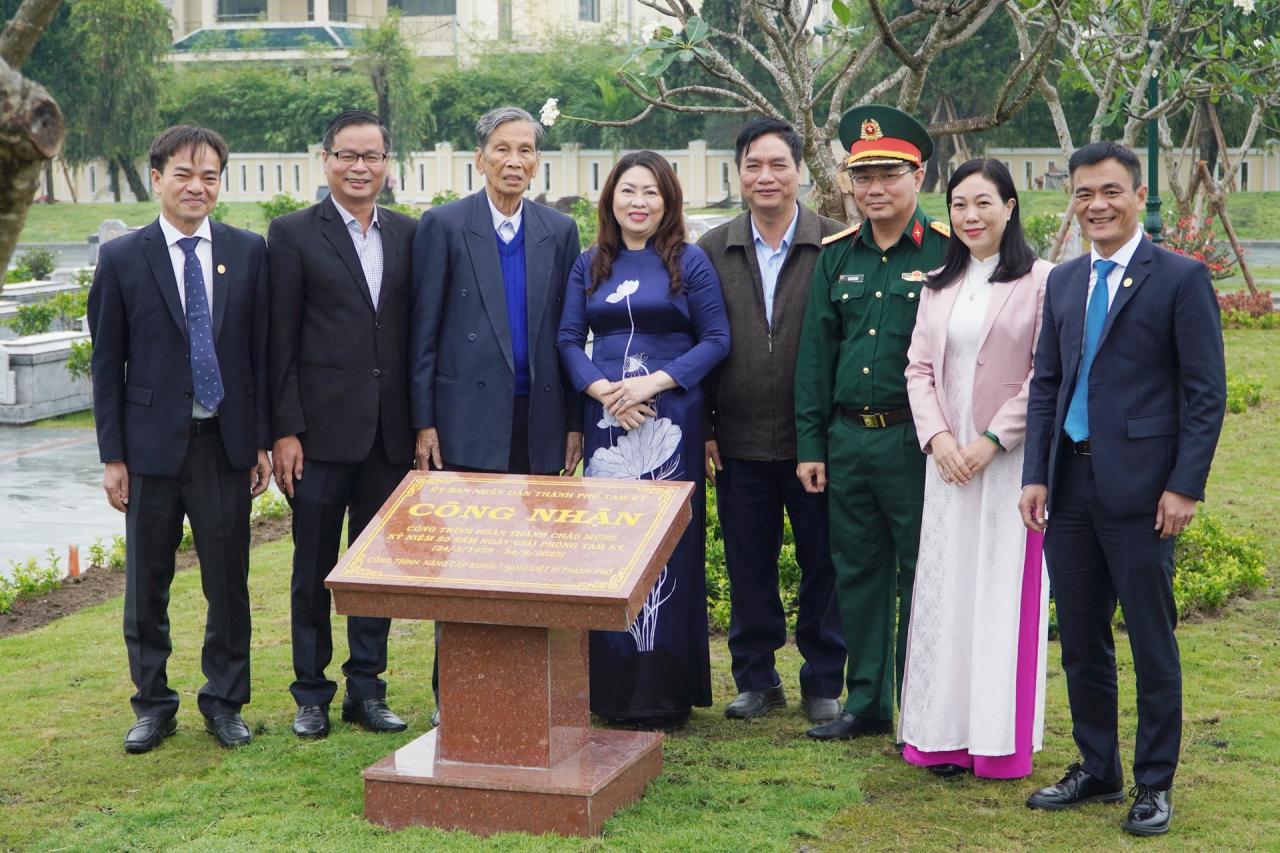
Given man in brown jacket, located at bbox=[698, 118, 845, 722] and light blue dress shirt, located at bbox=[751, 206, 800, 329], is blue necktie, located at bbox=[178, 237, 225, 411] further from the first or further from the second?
light blue dress shirt, located at bbox=[751, 206, 800, 329]

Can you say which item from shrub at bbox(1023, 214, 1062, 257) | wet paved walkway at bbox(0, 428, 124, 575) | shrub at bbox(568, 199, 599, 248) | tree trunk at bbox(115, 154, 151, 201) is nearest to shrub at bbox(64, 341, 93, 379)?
wet paved walkway at bbox(0, 428, 124, 575)

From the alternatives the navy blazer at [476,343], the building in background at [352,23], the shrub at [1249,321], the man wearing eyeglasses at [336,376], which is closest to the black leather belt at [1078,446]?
the navy blazer at [476,343]

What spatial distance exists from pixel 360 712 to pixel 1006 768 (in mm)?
2106

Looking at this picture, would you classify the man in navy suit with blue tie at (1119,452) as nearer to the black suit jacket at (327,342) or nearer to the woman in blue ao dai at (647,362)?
the woman in blue ao dai at (647,362)

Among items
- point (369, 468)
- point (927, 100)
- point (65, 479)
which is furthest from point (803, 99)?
point (927, 100)

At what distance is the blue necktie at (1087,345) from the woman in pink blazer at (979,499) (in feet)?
0.91

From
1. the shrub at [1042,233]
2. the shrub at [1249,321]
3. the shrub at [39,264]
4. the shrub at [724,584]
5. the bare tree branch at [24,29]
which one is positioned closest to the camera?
the bare tree branch at [24,29]

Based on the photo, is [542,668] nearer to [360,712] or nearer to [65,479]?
[360,712]

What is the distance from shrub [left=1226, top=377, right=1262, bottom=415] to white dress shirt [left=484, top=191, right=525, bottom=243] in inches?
295

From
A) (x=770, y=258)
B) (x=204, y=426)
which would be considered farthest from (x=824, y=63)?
(x=204, y=426)

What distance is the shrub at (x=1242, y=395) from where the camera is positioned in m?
11.2

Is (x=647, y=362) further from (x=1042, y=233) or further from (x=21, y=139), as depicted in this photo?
(x=1042, y=233)

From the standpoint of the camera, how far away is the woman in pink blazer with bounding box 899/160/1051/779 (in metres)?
4.43

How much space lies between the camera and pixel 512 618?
4.01m
